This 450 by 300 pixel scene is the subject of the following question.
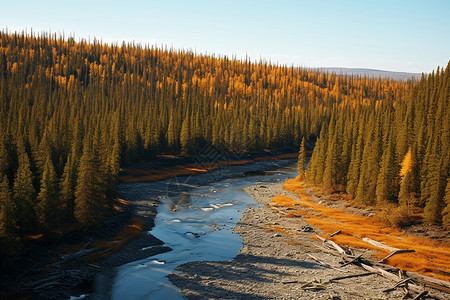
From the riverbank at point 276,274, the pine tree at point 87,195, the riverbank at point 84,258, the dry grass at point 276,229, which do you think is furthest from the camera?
the dry grass at point 276,229

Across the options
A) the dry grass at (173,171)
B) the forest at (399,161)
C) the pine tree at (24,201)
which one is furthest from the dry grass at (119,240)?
the dry grass at (173,171)

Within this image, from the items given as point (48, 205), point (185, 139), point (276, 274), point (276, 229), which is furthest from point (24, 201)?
point (185, 139)

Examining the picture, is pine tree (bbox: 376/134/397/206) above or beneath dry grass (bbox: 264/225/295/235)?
above

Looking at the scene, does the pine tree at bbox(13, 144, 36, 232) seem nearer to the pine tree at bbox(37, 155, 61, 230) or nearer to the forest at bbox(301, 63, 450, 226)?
the pine tree at bbox(37, 155, 61, 230)

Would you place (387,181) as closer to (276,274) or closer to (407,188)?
(407,188)

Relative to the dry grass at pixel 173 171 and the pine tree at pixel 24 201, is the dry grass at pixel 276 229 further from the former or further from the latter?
the dry grass at pixel 173 171

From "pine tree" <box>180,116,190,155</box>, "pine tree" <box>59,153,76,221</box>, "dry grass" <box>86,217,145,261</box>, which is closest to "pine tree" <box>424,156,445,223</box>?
"dry grass" <box>86,217,145,261</box>
